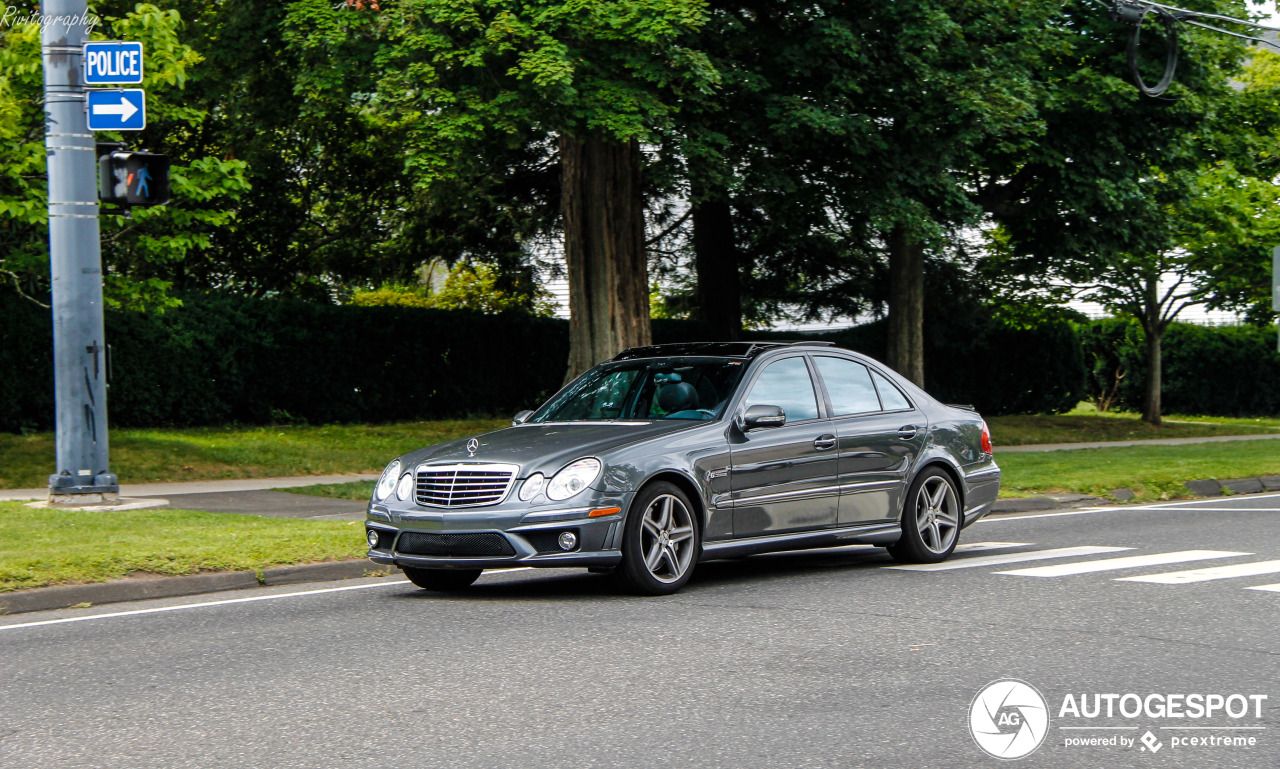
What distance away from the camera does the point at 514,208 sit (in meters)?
26.4

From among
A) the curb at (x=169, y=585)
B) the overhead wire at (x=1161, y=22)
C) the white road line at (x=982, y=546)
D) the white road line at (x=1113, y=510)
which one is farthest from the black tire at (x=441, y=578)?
the overhead wire at (x=1161, y=22)

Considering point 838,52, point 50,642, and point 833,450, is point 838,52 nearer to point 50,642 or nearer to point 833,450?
point 833,450

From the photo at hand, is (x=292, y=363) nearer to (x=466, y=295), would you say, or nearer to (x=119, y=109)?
(x=119, y=109)

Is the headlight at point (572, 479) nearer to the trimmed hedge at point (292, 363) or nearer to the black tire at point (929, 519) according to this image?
the black tire at point (929, 519)

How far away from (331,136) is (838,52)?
1339 centimetres

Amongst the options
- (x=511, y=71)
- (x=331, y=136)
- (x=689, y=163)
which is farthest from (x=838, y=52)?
(x=331, y=136)

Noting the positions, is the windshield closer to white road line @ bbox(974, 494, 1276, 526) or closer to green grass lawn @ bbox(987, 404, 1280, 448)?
white road line @ bbox(974, 494, 1276, 526)

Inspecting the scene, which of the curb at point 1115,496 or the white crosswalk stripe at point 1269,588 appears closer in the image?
the white crosswalk stripe at point 1269,588

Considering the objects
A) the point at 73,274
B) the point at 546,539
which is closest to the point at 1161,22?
the point at 73,274

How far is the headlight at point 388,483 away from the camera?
884cm

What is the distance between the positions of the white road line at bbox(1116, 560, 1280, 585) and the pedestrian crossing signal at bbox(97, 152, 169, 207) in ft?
30.0

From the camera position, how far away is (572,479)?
8.28 m

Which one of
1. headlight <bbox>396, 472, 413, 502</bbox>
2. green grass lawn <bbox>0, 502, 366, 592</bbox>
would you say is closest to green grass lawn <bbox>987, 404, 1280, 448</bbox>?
green grass lawn <bbox>0, 502, 366, 592</bbox>

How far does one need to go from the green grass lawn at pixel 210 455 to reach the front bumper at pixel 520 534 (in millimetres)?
10002
